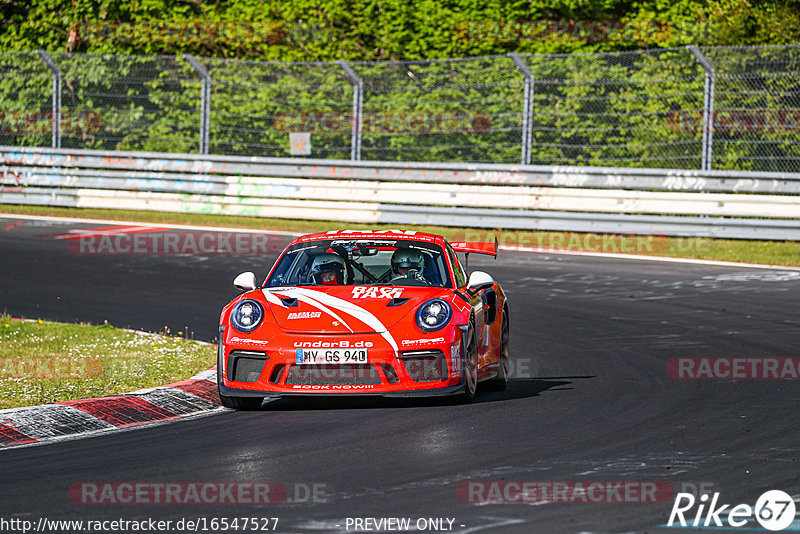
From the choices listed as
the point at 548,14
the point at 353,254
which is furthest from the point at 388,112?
the point at 353,254

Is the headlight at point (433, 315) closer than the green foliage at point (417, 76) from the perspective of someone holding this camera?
Yes

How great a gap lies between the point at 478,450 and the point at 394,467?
24.5 inches

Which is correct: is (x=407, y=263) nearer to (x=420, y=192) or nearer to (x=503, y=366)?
(x=503, y=366)

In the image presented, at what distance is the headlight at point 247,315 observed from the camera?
846cm

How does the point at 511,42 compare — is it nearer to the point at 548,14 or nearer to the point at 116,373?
the point at 548,14

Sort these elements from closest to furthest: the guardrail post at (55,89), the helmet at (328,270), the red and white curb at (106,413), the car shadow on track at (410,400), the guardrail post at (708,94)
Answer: the red and white curb at (106,413), the car shadow on track at (410,400), the helmet at (328,270), the guardrail post at (708,94), the guardrail post at (55,89)

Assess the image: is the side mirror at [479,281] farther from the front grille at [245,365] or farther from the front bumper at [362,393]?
the front grille at [245,365]

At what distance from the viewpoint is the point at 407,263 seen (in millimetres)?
9539

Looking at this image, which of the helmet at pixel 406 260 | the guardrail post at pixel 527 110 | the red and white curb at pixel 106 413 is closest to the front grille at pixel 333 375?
the red and white curb at pixel 106 413

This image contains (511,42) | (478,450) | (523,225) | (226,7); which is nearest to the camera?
(478,450)

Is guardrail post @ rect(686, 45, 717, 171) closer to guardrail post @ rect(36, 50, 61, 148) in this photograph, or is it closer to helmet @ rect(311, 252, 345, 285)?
helmet @ rect(311, 252, 345, 285)

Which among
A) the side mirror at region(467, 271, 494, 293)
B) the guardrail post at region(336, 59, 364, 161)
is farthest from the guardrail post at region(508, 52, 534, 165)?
the side mirror at region(467, 271, 494, 293)

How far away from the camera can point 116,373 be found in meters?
9.63

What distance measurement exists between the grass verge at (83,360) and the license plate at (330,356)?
4.82 ft
